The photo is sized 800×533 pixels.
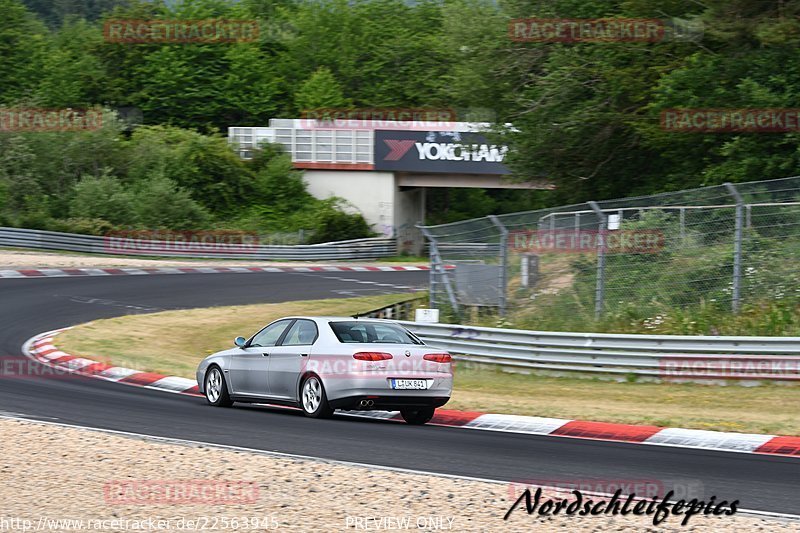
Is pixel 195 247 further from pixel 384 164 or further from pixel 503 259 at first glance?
pixel 503 259

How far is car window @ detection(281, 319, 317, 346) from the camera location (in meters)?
13.3

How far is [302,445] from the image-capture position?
10.7 metres

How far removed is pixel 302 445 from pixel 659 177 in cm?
2032

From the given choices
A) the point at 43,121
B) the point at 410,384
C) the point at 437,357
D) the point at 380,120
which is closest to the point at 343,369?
the point at 410,384

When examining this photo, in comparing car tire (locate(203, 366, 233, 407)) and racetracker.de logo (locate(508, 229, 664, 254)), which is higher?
racetracker.de logo (locate(508, 229, 664, 254))

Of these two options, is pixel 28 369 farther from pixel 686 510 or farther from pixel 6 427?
pixel 686 510

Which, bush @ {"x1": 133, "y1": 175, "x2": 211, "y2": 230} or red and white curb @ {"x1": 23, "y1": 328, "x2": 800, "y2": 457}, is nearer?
red and white curb @ {"x1": 23, "y1": 328, "x2": 800, "y2": 457}

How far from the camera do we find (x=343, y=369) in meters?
12.5

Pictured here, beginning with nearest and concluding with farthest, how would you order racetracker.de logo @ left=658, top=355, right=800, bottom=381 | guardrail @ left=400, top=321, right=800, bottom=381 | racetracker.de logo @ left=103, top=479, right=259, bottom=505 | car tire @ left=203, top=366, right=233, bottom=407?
1. racetracker.de logo @ left=103, top=479, right=259, bottom=505
2. car tire @ left=203, top=366, right=233, bottom=407
3. racetracker.de logo @ left=658, top=355, right=800, bottom=381
4. guardrail @ left=400, top=321, right=800, bottom=381

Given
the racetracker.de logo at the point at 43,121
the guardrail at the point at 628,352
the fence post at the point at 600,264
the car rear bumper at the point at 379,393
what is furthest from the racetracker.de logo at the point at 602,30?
the racetracker.de logo at the point at 43,121

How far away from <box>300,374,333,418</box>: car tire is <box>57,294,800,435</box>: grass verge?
2.34 meters

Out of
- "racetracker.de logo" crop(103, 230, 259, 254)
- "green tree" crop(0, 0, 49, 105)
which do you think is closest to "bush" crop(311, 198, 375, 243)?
"racetracker.de logo" crop(103, 230, 259, 254)

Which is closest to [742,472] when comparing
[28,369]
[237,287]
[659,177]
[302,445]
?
[302,445]

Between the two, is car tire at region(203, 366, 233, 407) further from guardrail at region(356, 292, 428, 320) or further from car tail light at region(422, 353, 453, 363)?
guardrail at region(356, 292, 428, 320)
